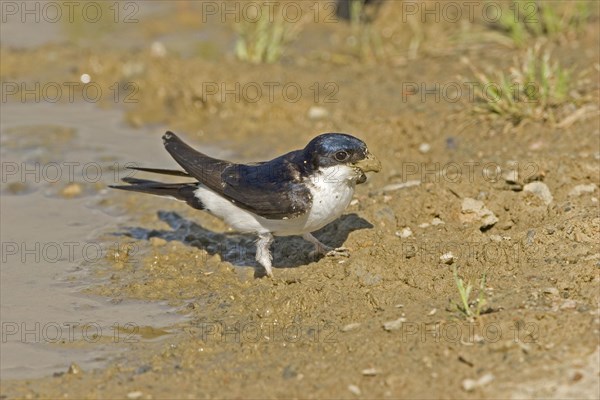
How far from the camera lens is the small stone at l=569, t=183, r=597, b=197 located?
243 inches

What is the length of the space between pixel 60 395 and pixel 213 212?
1.70m

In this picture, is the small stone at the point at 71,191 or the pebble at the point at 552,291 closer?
the pebble at the point at 552,291

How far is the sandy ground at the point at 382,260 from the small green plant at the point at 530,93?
102 mm

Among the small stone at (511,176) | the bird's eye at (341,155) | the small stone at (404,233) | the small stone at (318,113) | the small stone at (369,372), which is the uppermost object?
the bird's eye at (341,155)

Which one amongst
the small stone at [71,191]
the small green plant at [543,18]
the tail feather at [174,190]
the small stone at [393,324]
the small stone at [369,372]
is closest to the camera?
the small stone at [369,372]

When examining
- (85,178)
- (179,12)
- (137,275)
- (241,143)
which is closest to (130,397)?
(137,275)

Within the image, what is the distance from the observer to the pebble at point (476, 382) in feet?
14.2

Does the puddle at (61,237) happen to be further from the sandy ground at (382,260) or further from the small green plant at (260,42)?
the small green plant at (260,42)

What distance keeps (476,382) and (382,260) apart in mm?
1425

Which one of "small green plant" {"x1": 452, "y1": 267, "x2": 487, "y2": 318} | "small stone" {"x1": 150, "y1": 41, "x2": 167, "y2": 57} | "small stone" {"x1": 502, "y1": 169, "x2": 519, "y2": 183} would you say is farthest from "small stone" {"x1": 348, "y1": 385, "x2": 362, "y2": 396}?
"small stone" {"x1": 150, "y1": 41, "x2": 167, "y2": 57}

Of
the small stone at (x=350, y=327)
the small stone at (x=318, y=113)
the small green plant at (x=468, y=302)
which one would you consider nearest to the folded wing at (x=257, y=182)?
A: the small stone at (x=350, y=327)

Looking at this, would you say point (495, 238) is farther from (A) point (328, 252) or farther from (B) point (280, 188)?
(B) point (280, 188)

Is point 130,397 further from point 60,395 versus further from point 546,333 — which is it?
point 546,333

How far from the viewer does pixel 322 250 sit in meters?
5.93
